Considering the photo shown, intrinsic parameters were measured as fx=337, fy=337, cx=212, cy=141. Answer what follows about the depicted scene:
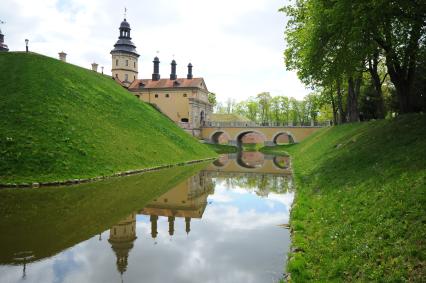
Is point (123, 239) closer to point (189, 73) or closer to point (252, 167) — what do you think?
point (252, 167)

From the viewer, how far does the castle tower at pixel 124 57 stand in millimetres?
76625

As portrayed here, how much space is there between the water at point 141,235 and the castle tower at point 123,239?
34mm

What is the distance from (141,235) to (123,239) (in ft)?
2.53

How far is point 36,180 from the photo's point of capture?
69.6ft

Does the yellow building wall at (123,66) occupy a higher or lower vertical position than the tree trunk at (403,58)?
higher

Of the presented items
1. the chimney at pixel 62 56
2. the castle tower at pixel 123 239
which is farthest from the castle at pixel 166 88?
the castle tower at pixel 123 239

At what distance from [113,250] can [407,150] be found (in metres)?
12.1

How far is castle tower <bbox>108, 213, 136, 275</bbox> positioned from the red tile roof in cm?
6312

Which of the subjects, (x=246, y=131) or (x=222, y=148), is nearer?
(x=222, y=148)

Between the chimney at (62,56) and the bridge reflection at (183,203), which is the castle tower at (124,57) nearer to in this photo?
the chimney at (62,56)

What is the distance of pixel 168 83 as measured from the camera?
78.5 m

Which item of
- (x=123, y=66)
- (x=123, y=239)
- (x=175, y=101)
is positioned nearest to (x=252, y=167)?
(x=123, y=239)

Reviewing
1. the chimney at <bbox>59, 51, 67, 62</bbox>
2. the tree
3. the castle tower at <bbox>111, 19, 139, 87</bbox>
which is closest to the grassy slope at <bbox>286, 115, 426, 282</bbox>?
the chimney at <bbox>59, 51, 67, 62</bbox>

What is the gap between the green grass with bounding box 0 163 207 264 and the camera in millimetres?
11344
